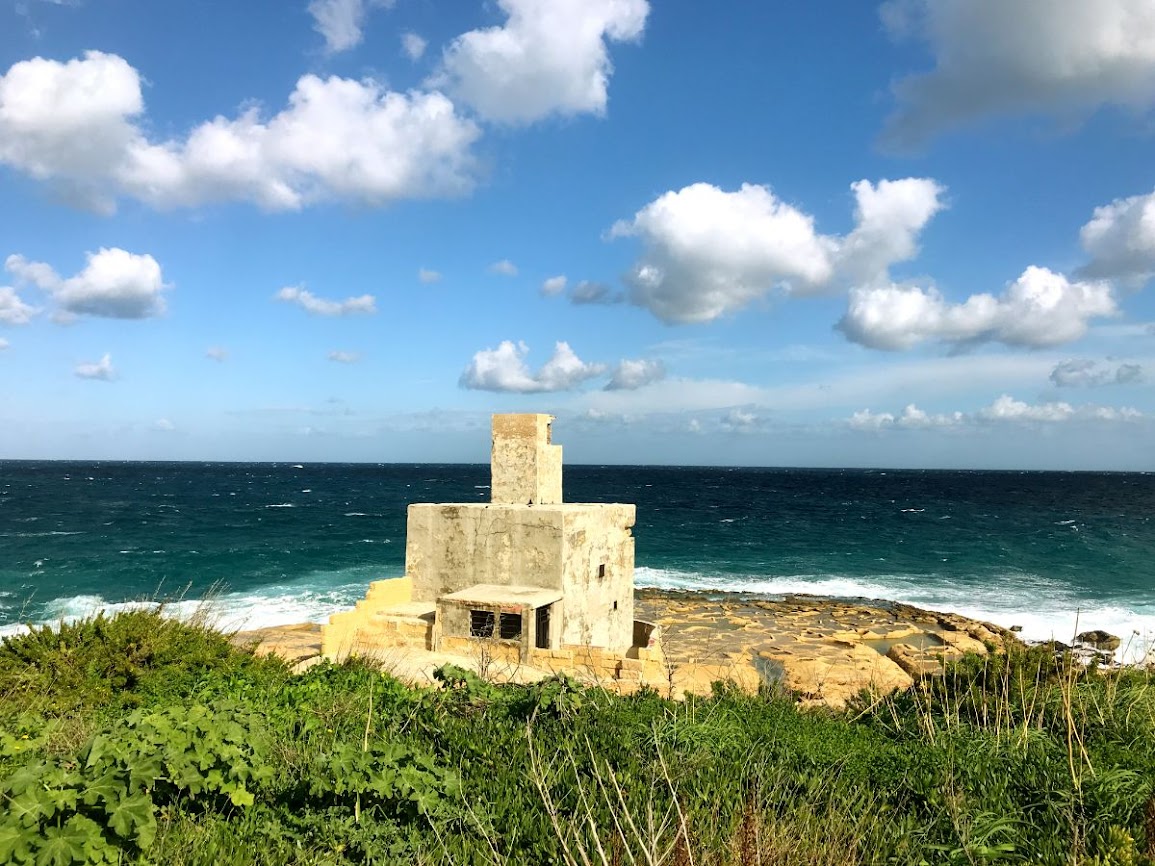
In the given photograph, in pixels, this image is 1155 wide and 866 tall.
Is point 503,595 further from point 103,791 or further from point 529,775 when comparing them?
point 103,791

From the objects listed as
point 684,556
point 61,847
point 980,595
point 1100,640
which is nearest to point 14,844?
point 61,847

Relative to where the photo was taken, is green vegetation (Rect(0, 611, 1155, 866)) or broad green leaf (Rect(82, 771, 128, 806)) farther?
green vegetation (Rect(0, 611, 1155, 866))

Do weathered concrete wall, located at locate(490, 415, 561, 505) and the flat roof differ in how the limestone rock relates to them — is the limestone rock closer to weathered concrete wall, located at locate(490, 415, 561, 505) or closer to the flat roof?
weathered concrete wall, located at locate(490, 415, 561, 505)

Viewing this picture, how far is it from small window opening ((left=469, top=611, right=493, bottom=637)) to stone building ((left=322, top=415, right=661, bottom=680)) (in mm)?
21

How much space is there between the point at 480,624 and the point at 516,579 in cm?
108

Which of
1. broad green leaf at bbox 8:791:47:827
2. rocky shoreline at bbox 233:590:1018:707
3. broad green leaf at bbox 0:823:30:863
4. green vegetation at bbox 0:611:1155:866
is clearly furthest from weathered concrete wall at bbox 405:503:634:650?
broad green leaf at bbox 0:823:30:863

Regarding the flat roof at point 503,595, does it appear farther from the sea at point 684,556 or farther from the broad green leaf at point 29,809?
the broad green leaf at point 29,809

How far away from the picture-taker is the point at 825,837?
455cm

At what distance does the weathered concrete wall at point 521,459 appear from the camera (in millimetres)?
15289

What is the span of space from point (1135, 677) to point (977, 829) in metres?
6.25

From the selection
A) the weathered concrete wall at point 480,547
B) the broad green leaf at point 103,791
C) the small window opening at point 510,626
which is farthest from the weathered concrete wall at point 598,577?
the broad green leaf at point 103,791

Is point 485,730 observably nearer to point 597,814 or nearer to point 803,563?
point 597,814

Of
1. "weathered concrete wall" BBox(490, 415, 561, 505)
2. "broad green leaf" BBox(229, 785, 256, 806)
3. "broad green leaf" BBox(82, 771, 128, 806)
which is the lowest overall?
"broad green leaf" BBox(229, 785, 256, 806)

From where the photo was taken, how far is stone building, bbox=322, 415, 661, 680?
1313 cm
